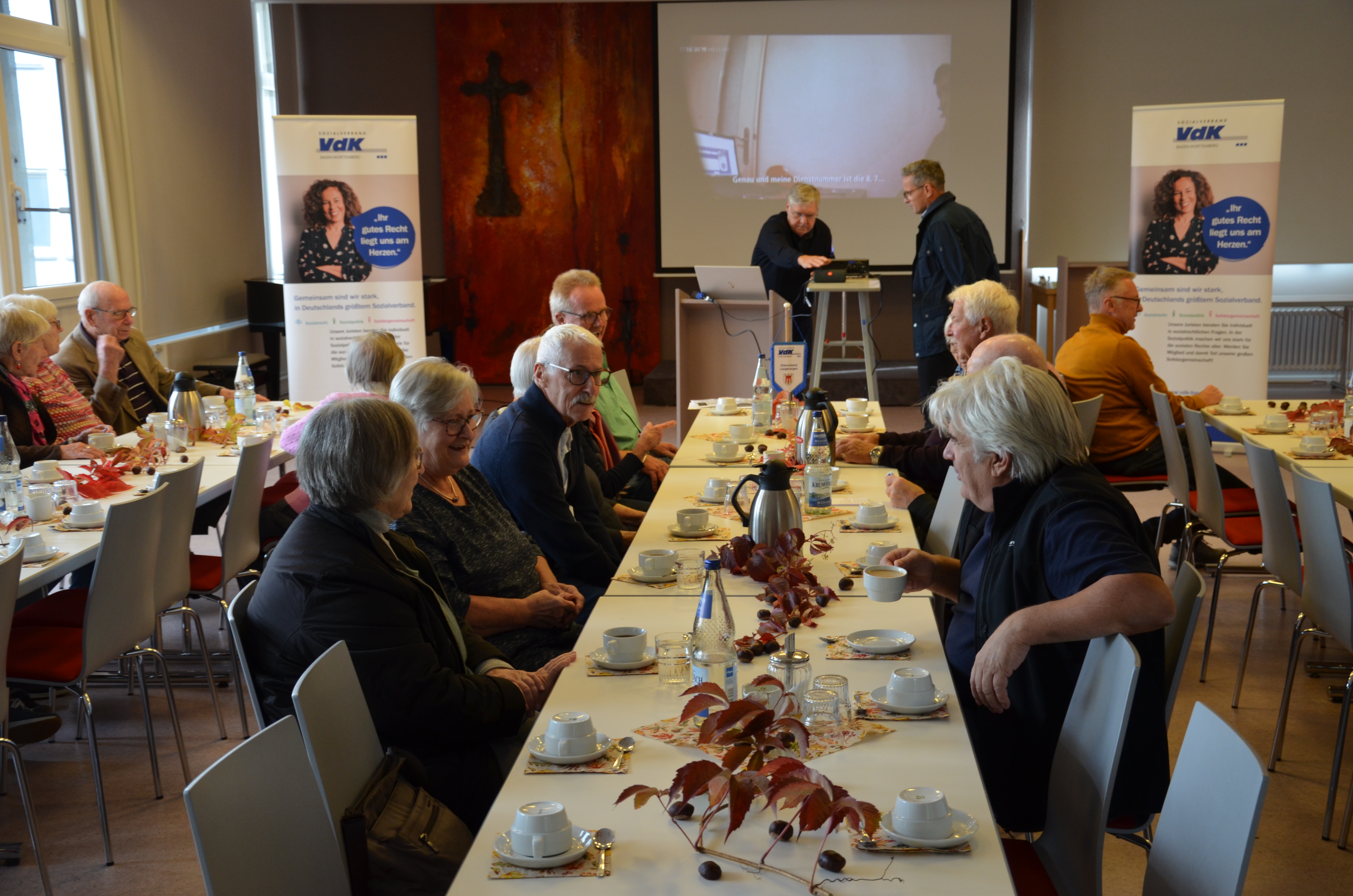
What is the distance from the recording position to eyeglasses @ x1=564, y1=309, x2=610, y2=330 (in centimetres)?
483

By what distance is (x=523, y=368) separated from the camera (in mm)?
3828

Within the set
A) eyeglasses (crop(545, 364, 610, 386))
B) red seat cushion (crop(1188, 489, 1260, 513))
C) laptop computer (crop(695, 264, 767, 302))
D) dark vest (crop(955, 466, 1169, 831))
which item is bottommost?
red seat cushion (crop(1188, 489, 1260, 513))

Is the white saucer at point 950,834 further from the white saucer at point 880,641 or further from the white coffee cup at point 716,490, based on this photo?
the white coffee cup at point 716,490

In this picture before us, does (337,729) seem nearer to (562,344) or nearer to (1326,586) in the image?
(562,344)

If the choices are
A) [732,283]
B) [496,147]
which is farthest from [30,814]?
[496,147]

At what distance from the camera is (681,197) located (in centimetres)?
1055

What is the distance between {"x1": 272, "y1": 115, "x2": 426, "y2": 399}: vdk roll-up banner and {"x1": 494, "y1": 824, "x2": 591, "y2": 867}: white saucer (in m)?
6.41

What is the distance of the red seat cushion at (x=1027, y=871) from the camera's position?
189 centimetres

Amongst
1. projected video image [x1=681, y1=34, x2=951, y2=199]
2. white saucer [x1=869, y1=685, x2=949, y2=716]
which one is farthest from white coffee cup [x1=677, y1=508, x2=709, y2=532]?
projected video image [x1=681, y1=34, x2=951, y2=199]

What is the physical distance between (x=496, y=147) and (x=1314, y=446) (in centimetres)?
847

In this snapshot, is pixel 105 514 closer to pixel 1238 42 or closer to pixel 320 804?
pixel 320 804

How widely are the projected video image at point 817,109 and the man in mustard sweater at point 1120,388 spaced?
209 inches

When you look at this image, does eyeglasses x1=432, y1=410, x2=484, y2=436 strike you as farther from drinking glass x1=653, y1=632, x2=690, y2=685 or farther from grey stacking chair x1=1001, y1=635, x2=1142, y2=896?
grey stacking chair x1=1001, y1=635, x2=1142, y2=896

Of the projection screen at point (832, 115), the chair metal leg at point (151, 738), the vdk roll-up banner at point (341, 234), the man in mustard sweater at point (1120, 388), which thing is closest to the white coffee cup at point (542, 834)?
the chair metal leg at point (151, 738)
